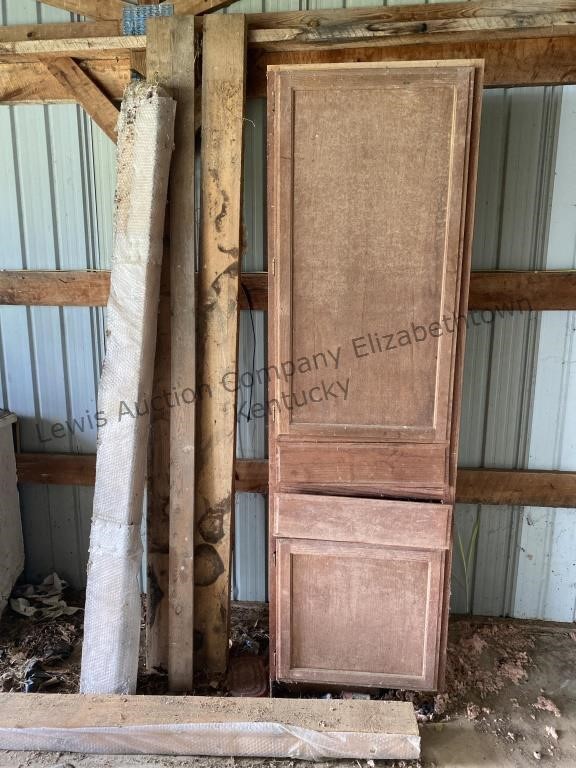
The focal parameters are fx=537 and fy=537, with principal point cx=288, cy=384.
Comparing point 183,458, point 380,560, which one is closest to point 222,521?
point 183,458

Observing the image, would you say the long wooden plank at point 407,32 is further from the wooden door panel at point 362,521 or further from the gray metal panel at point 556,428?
the wooden door panel at point 362,521

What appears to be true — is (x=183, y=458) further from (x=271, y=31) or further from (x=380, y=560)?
(x=271, y=31)

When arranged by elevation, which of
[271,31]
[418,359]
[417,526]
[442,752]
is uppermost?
[271,31]

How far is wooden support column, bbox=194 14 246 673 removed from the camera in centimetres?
179

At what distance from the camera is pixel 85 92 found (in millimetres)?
2068

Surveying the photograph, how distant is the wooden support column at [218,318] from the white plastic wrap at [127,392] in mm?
157

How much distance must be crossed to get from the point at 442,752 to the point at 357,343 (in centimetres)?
134

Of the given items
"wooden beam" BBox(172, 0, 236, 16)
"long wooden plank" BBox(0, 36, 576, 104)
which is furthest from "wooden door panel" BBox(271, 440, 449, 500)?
"wooden beam" BBox(172, 0, 236, 16)

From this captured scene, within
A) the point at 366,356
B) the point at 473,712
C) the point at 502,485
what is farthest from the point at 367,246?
the point at 473,712

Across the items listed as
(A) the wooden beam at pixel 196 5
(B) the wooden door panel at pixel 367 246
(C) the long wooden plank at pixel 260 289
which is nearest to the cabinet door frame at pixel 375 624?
(B) the wooden door panel at pixel 367 246

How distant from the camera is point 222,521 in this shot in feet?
6.47

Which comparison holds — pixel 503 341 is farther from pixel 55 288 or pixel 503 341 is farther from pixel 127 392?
pixel 55 288

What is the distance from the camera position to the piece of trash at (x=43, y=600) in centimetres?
236

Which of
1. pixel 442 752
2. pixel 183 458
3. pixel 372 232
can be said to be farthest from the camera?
pixel 183 458
